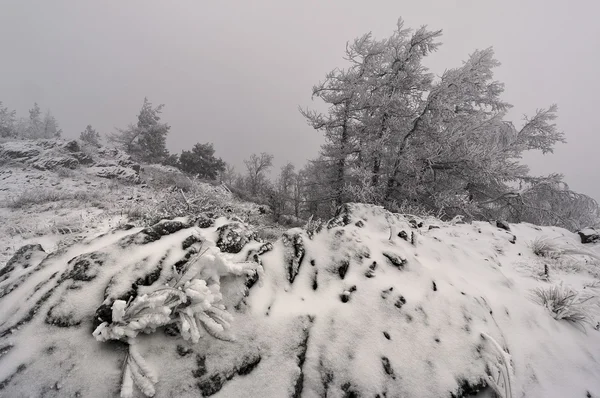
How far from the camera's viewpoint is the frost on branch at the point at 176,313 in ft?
4.05

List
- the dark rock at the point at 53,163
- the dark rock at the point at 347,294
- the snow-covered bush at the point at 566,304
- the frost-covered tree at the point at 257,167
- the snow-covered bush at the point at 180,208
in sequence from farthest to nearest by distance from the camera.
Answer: the frost-covered tree at the point at 257,167, the dark rock at the point at 53,163, the snow-covered bush at the point at 180,208, the snow-covered bush at the point at 566,304, the dark rock at the point at 347,294

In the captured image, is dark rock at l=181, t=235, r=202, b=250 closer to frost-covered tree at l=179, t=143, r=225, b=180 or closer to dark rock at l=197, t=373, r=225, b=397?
dark rock at l=197, t=373, r=225, b=397

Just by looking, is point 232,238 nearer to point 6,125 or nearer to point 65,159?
point 65,159

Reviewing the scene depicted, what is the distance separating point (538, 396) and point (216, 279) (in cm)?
235

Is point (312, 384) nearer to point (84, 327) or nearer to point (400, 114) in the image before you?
point (84, 327)

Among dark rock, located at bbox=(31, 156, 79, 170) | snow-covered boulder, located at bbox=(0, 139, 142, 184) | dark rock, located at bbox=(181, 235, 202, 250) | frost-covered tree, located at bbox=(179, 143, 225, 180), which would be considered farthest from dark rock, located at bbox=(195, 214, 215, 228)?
frost-covered tree, located at bbox=(179, 143, 225, 180)

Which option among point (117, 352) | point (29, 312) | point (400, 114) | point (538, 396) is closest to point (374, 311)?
point (538, 396)

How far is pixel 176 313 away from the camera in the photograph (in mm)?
1495

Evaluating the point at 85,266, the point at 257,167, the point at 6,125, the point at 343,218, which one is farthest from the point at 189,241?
the point at 6,125

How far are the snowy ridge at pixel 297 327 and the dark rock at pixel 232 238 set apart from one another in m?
0.01

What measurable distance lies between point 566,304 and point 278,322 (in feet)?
9.02

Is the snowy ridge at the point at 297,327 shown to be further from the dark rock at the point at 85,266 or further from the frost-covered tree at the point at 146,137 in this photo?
the frost-covered tree at the point at 146,137

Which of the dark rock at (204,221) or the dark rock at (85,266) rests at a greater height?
the dark rock at (204,221)

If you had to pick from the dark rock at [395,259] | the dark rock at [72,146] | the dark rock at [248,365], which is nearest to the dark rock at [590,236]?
the dark rock at [395,259]
